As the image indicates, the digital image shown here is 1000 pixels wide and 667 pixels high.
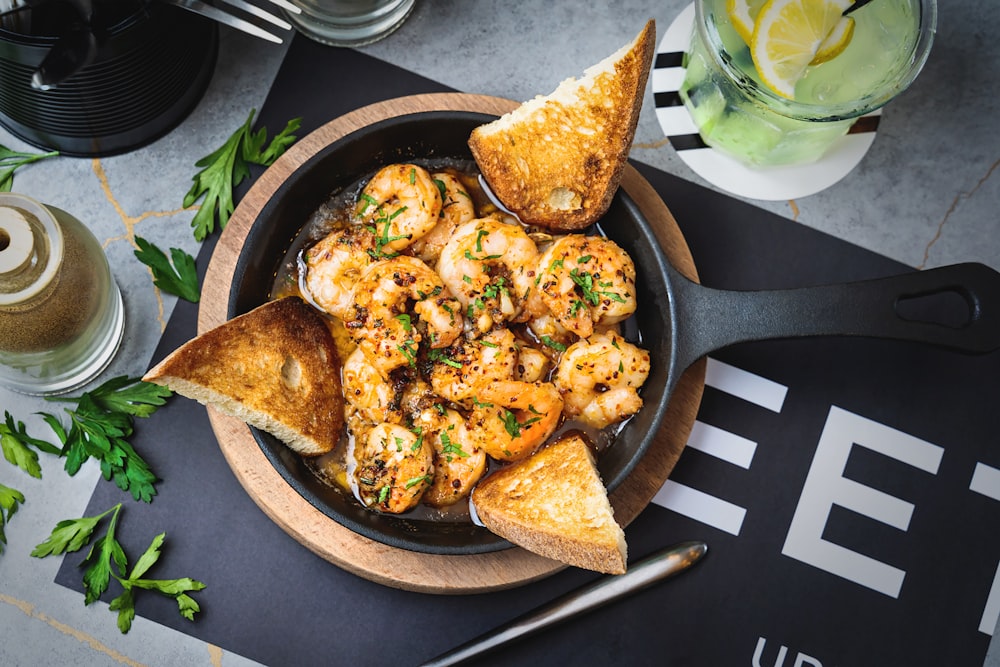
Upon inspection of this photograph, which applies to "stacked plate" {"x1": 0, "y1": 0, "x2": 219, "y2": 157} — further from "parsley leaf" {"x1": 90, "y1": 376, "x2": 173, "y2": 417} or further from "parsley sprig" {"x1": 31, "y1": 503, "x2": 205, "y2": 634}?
"parsley sprig" {"x1": 31, "y1": 503, "x2": 205, "y2": 634}

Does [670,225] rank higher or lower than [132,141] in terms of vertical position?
higher

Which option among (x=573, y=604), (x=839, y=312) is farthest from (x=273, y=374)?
(x=839, y=312)

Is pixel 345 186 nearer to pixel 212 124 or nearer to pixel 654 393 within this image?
pixel 212 124

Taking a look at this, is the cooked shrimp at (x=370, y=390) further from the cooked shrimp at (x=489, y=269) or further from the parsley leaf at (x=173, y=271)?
the parsley leaf at (x=173, y=271)

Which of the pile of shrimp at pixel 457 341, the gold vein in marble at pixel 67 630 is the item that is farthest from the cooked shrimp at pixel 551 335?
the gold vein in marble at pixel 67 630

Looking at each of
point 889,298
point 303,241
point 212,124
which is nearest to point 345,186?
point 303,241

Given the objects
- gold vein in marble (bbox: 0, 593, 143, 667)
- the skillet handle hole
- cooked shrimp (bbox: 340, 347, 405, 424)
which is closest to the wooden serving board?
cooked shrimp (bbox: 340, 347, 405, 424)
